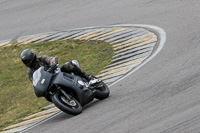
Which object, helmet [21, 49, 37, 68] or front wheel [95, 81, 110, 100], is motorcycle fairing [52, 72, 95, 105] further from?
helmet [21, 49, 37, 68]

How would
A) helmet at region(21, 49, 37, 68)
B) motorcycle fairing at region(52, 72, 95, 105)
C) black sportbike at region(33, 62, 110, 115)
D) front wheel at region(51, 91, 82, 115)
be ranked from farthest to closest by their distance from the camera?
helmet at region(21, 49, 37, 68) < motorcycle fairing at region(52, 72, 95, 105) < black sportbike at region(33, 62, 110, 115) < front wheel at region(51, 91, 82, 115)

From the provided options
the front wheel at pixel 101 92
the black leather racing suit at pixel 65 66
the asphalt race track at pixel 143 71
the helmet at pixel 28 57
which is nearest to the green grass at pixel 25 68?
the asphalt race track at pixel 143 71

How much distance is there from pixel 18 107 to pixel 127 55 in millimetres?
2969

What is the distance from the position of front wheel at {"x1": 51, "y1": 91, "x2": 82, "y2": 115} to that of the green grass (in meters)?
1.68

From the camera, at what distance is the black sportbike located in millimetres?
8648

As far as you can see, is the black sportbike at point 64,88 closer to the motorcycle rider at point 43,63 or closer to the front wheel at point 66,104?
the front wheel at point 66,104

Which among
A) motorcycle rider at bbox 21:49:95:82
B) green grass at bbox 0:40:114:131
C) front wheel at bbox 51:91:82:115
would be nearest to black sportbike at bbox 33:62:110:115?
front wheel at bbox 51:91:82:115

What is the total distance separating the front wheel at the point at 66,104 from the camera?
8.40 metres

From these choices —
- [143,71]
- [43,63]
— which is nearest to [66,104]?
[43,63]

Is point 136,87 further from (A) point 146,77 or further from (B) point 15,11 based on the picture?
(B) point 15,11

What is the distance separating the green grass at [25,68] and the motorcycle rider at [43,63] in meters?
1.31

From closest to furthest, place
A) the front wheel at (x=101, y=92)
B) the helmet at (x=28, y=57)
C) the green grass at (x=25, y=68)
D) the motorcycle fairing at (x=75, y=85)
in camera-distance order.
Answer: the motorcycle fairing at (x=75, y=85) < the helmet at (x=28, y=57) < the front wheel at (x=101, y=92) < the green grass at (x=25, y=68)

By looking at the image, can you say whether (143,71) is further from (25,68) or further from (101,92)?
(25,68)

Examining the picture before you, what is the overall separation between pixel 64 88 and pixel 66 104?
0.46 meters
